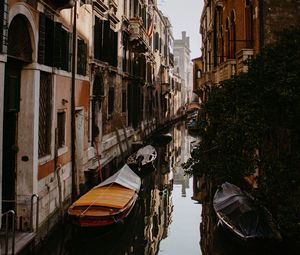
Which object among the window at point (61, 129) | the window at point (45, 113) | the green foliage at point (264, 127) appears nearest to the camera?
the green foliage at point (264, 127)

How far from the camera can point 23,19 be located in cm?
807

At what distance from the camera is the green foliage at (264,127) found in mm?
7172

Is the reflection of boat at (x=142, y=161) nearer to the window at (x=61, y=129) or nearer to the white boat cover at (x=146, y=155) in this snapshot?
the white boat cover at (x=146, y=155)

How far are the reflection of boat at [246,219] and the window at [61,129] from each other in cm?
486

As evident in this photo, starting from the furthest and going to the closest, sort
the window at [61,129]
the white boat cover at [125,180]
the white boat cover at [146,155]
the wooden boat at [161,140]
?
the wooden boat at [161,140], the white boat cover at [146,155], the white boat cover at [125,180], the window at [61,129]

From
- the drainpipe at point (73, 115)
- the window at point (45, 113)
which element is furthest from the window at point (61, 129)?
the window at point (45, 113)

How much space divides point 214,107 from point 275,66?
1508 millimetres

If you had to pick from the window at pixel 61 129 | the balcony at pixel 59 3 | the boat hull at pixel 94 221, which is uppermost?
the balcony at pixel 59 3

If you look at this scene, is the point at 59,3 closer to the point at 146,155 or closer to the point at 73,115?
the point at 73,115

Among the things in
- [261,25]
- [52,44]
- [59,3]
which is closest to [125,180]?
[52,44]

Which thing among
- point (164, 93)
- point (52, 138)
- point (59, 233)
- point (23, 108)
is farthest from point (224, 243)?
point (164, 93)

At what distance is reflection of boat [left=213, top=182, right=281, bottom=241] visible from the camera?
8266 mm

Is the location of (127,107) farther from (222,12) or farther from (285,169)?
(285,169)

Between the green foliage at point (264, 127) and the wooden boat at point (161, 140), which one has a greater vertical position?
the green foliage at point (264, 127)
